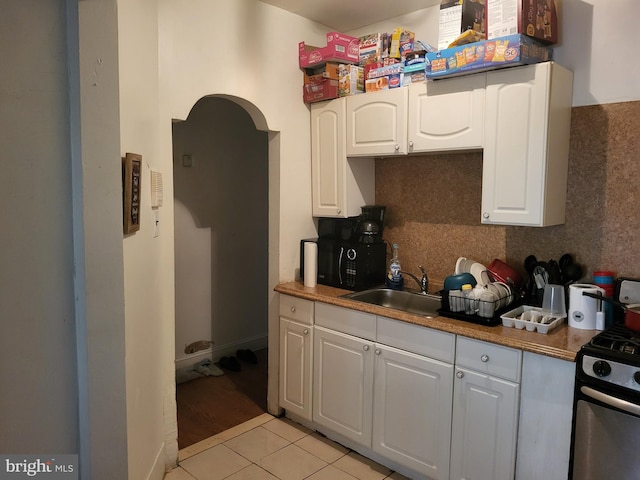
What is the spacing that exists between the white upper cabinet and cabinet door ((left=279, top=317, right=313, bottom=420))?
1.28 m

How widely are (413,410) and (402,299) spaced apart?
0.71 m

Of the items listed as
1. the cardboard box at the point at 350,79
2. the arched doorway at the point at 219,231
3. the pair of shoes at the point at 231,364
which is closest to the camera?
the cardboard box at the point at 350,79

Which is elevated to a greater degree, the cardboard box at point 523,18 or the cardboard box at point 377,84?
the cardboard box at point 523,18

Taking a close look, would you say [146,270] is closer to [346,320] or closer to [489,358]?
[346,320]

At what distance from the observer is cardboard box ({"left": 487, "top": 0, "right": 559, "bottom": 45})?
2.12 m

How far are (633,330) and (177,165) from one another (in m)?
3.01

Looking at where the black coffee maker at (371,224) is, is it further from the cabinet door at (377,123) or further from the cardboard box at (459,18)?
the cardboard box at (459,18)

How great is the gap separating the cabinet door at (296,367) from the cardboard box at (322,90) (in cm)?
141

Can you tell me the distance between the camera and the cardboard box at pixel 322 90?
293 cm

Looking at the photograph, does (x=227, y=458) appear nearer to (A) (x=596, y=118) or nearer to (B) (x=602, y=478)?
(B) (x=602, y=478)

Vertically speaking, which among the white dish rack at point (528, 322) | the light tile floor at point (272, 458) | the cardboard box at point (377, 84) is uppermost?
the cardboard box at point (377, 84)

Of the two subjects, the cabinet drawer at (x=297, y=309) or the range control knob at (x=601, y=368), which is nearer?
the range control knob at (x=601, y=368)

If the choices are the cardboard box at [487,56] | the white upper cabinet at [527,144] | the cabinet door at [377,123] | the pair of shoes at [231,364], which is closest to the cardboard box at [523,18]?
the cardboard box at [487,56]

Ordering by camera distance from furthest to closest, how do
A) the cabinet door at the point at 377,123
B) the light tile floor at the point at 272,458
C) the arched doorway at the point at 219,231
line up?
the arched doorway at the point at 219,231 < the cabinet door at the point at 377,123 < the light tile floor at the point at 272,458
